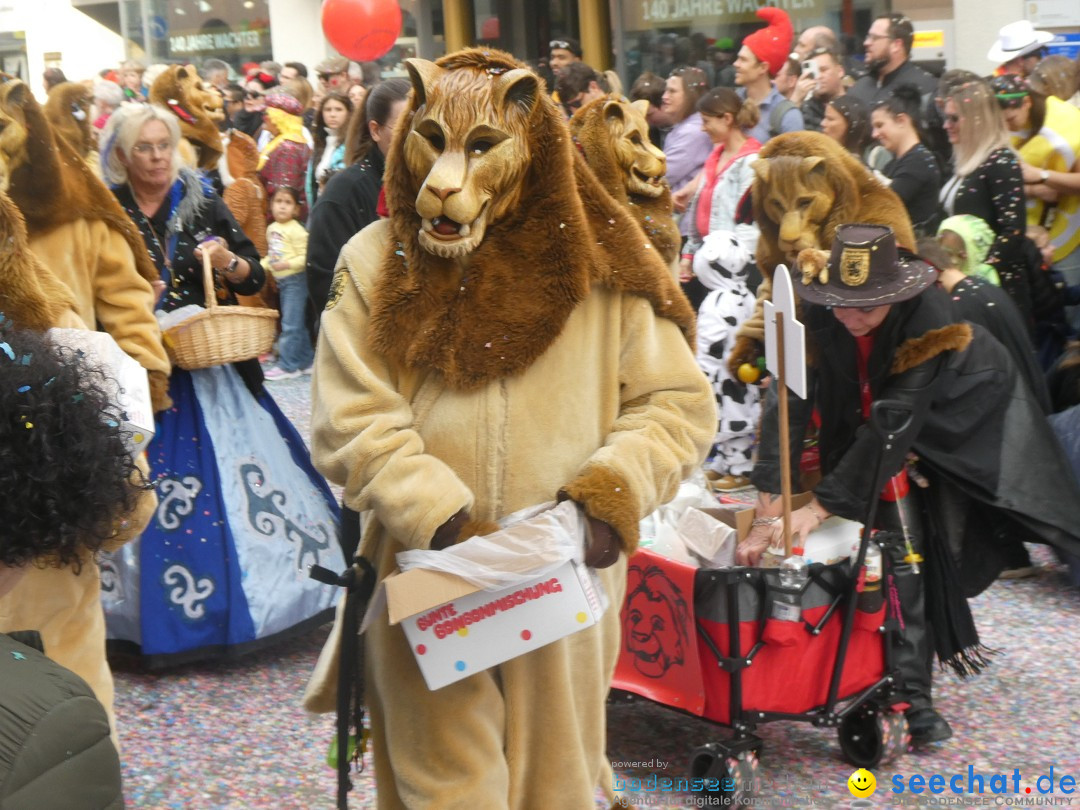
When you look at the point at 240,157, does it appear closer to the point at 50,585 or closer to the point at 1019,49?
the point at 1019,49

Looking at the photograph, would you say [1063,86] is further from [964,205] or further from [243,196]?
[243,196]

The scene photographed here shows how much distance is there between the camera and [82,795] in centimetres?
130

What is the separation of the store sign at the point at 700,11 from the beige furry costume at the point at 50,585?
1155cm

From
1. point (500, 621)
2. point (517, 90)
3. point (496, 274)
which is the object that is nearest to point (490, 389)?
point (496, 274)

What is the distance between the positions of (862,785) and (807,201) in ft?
6.25

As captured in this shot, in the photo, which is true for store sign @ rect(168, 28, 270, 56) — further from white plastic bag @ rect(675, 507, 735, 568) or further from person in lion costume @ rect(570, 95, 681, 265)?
white plastic bag @ rect(675, 507, 735, 568)

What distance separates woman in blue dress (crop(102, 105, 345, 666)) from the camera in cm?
444

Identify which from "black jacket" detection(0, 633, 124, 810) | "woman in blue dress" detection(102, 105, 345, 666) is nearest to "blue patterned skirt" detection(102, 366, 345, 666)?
"woman in blue dress" detection(102, 105, 345, 666)

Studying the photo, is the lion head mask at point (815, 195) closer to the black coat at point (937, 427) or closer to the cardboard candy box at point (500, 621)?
the black coat at point (937, 427)

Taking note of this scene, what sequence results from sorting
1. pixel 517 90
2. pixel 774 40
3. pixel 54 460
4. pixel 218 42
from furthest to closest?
→ pixel 218 42
pixel 774 40
pixel 517 90
pixel 54 460

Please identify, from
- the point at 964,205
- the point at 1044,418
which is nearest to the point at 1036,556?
the point at 1044,418

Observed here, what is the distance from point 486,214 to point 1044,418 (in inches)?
108

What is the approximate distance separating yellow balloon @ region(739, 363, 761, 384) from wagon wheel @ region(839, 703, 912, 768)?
1.04m

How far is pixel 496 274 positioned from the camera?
2.58 m
